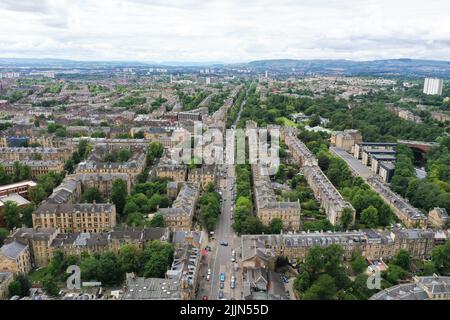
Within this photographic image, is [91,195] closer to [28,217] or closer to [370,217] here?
[28,217]

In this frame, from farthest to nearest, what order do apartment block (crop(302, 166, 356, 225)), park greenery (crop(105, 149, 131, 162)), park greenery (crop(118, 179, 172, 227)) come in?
park greenery (crop(105, 149, 131, 162))
apartment block (crop(302, 166, 356, 225))
park greenery (crop(118, 179, 172, 227))

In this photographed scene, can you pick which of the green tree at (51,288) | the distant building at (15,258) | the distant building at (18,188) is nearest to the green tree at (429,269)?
the green tree at (51,288)

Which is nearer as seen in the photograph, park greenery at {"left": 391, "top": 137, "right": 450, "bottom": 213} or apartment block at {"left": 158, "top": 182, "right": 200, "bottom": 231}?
apartment block at {"left": 158, "top": 182, "right": 200, "bottom": 231}

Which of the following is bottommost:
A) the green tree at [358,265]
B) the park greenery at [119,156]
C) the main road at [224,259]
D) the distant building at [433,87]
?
the main road at [224,259]

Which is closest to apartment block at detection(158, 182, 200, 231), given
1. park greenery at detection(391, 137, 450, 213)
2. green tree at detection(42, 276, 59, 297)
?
green tree at detection(42, 276, 59, 297)

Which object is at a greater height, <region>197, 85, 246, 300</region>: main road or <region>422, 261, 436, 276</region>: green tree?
<region>422, 261, 436, 276</region>: green tree

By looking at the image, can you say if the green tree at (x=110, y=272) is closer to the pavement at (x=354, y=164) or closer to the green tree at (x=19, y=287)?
the green tree at (x=19, y=287)

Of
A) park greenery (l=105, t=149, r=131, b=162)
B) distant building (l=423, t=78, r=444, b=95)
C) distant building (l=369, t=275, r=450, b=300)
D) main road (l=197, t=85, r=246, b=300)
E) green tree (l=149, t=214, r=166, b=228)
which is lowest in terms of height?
main road (l=197, t=85, r=246, b=300)

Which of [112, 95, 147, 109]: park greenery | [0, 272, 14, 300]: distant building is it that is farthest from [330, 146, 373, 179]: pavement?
[112, 95, 147, 109]: park greenery

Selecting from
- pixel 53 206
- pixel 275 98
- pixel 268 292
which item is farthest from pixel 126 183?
pixel 275 98

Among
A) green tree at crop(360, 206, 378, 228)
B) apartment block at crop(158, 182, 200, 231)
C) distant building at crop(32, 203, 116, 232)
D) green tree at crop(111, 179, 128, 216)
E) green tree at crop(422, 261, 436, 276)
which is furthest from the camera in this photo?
green tree at crop(111, 179, 128, 216)

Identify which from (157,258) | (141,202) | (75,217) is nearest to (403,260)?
(157,258)

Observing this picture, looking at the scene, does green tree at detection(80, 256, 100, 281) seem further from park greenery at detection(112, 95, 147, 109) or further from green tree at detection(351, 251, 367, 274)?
park greenery at detection(112, 95, 147, 109)
